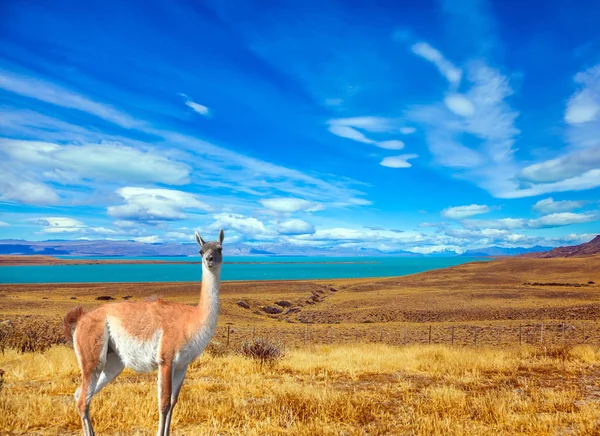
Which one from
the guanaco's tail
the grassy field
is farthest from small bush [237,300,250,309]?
the guanaco's tail

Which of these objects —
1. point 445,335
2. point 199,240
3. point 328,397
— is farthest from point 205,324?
point 445,335

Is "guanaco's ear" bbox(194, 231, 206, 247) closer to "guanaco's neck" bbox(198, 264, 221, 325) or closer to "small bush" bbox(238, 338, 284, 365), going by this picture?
"guanaco's neck" bbox(198, 264, 221, 325)

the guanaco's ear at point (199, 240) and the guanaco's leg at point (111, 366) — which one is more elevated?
the guanaco's ear at point (199, 240)

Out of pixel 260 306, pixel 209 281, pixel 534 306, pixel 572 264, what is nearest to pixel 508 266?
pixel 572 264

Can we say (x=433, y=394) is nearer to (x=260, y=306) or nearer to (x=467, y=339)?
(x=467, y=339)

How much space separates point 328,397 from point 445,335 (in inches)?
791

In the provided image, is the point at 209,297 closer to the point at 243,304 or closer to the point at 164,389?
the point at 164,389

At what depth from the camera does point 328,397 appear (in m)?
7.81

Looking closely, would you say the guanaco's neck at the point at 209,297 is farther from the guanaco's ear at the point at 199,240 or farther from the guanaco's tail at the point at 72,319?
the guanaco's tail at the point at 72,319

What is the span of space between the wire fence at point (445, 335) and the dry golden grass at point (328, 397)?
9.43 meters

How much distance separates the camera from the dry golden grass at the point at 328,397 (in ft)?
21.5

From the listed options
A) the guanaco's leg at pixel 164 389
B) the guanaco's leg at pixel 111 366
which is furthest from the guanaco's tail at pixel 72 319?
the guanaco's leg at pixel 164 389

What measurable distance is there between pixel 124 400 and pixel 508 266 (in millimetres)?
108910

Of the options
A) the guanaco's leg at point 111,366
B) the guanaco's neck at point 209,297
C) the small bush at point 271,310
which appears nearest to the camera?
the guanaco's neck at point 209,297
